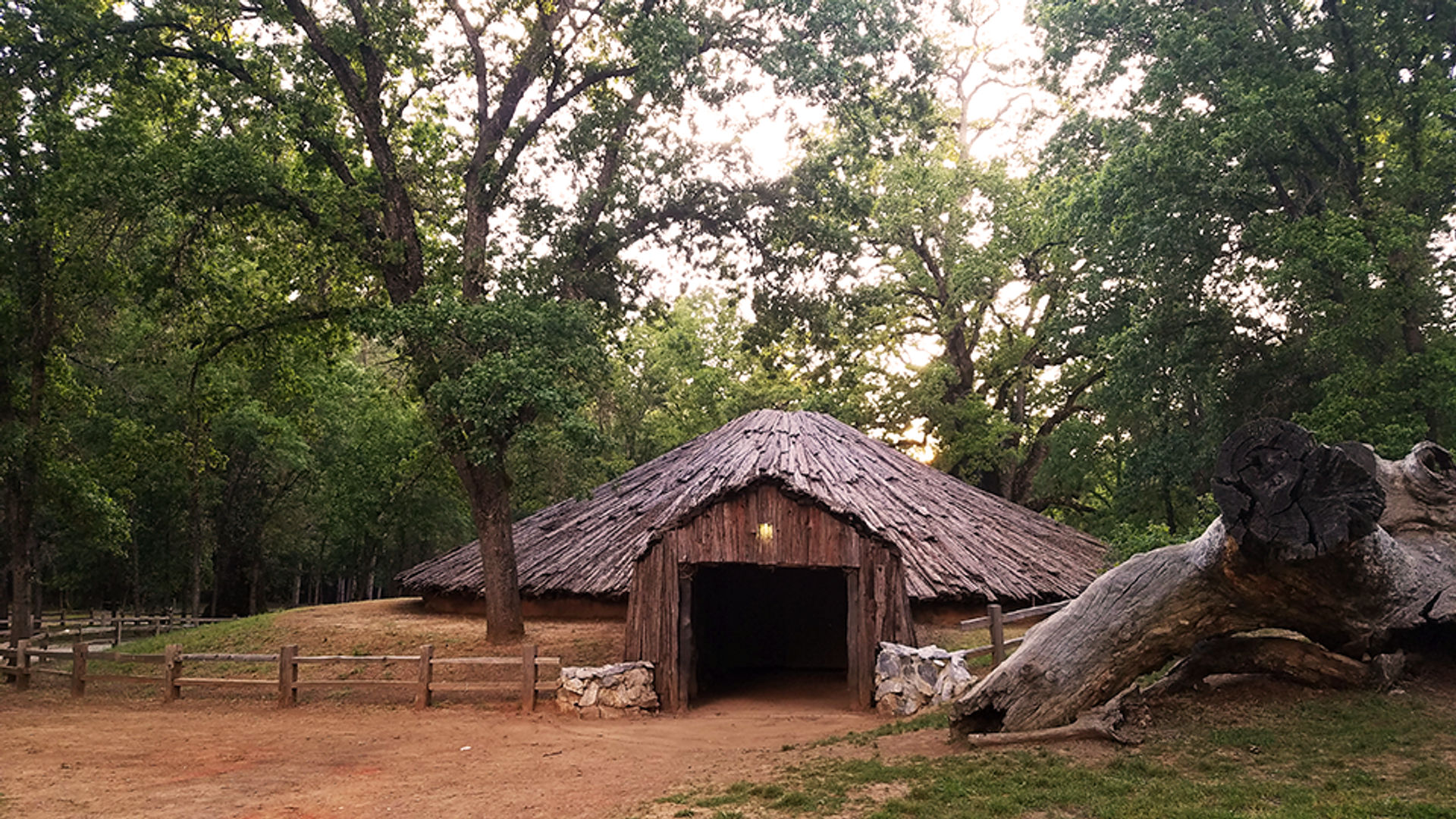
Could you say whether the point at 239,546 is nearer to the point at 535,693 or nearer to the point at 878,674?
the point at 535,693

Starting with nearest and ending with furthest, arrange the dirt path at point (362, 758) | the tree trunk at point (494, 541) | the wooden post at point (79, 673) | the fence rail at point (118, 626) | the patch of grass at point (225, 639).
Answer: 1. the dirt path at point (362, 758)
2. the wooden post at point (79, 673)
3. the tree trunk at point (494, 541)
4. the patch of grass at point (225, 639)
5. the fence rail at point (118, 626)

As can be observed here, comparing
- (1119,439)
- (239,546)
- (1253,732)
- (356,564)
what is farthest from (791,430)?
(356,564)

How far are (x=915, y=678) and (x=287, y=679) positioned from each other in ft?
29.8

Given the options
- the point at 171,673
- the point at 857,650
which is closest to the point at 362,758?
the point at 171,673

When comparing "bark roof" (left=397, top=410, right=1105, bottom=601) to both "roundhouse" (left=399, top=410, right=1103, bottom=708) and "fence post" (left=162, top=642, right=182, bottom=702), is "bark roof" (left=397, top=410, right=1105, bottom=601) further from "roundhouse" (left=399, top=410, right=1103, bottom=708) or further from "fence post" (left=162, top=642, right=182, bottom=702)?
"fence post" (left=162, top=642, right=182, bottom=702)

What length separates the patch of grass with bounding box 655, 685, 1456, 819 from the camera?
558cm

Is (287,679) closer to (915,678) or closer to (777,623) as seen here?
(915,678)

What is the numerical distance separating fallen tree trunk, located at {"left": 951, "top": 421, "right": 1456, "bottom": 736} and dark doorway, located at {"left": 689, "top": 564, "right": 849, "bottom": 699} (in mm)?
10048

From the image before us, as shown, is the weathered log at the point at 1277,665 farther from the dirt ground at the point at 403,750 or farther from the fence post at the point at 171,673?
the fence post at the point at 171,673

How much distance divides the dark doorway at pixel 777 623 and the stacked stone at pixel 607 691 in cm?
497

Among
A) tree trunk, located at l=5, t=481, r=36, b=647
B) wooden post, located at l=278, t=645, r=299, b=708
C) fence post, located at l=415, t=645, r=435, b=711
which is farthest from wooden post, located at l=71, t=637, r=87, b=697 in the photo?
fence post, located at l=415, t=645, r=435, b=711

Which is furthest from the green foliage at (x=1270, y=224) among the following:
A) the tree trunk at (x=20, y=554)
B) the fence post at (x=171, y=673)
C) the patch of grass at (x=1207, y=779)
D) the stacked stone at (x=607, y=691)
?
the tree trunk at (x=20, y=554)

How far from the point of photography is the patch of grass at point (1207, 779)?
5582 millimetres

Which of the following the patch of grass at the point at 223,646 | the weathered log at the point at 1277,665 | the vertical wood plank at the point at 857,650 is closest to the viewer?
the weathered log at the point at 1277,665
